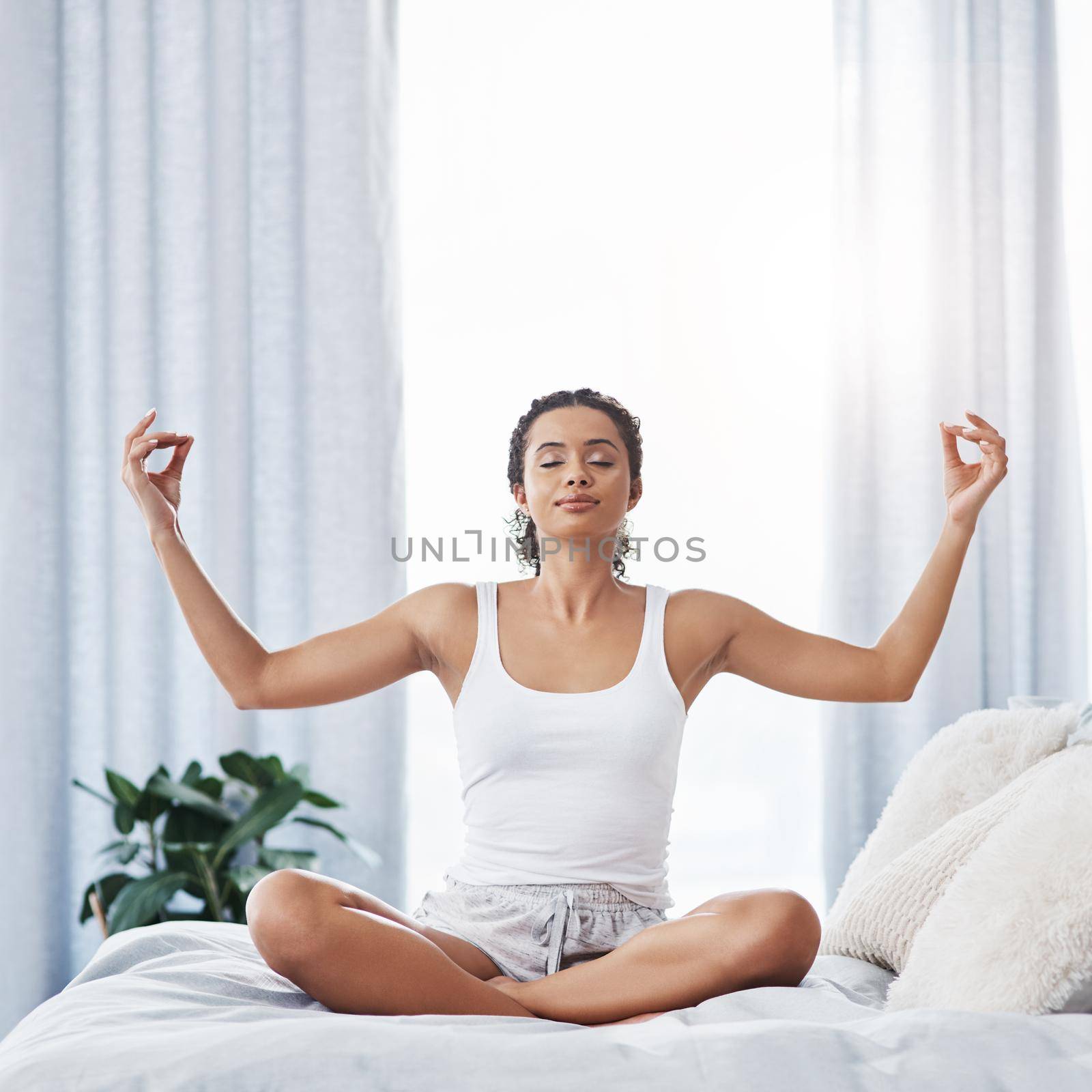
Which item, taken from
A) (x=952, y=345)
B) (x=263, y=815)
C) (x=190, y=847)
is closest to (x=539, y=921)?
(x=263, y=815)

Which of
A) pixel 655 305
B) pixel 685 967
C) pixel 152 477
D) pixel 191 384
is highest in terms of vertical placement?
pixel 655 305

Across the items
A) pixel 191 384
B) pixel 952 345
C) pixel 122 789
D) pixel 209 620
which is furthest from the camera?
pixel 952 345

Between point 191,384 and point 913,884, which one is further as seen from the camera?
point 191,384

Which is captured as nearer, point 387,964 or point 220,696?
point 387,964

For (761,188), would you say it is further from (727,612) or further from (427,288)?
(727,612)

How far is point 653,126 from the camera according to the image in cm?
259

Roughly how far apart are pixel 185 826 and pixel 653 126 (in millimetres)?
1929

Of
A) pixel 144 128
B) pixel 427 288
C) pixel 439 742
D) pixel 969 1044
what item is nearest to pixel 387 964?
pixel 969 1044

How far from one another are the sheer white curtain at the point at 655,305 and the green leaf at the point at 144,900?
63 centimetres

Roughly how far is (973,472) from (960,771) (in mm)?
428

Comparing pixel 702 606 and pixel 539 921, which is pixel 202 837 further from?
pixel 702 606

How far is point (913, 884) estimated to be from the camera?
1.30 meters

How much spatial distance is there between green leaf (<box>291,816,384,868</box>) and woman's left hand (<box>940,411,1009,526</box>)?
1411mm

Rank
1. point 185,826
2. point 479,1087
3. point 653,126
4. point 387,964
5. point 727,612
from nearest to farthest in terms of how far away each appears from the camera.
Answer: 1. point 479,1087
2. point 387,964
3. point 727,612
4. point 185,826
5. point 653,126
